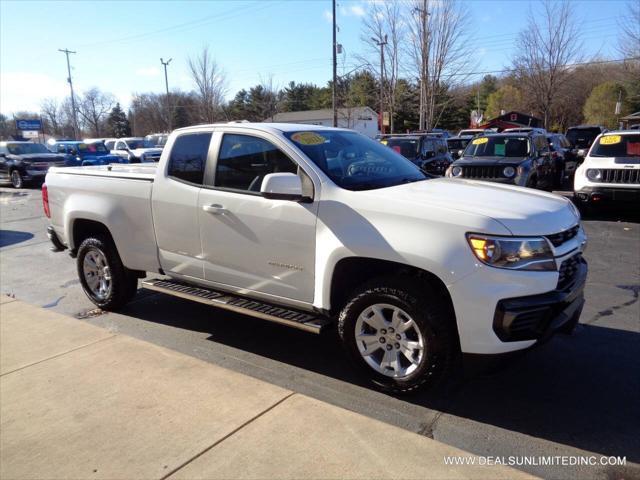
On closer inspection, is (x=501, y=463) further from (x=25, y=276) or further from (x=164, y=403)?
(x=25, y=276)

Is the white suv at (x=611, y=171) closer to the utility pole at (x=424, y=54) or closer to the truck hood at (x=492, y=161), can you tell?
the truck hood at (x=492, y=161)

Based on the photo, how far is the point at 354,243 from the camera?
3398 mm

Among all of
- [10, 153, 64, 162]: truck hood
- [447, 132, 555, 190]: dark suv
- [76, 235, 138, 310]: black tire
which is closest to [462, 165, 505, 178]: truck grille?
A: [447, 132, 555, 190]: dark suv

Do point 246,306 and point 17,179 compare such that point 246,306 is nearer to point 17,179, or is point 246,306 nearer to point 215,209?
point 215,209

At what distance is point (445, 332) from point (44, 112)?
9909cm

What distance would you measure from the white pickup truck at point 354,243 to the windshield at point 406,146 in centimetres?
1006

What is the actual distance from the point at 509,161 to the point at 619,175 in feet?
7.10

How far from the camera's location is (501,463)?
276cm

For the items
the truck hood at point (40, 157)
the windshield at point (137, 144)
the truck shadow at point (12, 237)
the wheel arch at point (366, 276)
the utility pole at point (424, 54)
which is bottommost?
the truck shadow at point (12, 237)

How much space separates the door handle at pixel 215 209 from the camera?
4.10 metres

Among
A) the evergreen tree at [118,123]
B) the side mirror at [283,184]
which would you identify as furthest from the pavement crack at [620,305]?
the evergreen tree at [118,123]

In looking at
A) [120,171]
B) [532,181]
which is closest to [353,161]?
[120,171]

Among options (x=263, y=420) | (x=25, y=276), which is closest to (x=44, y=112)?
(x=25, y=276)

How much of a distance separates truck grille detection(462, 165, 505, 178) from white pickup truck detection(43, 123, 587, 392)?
6893 mm
